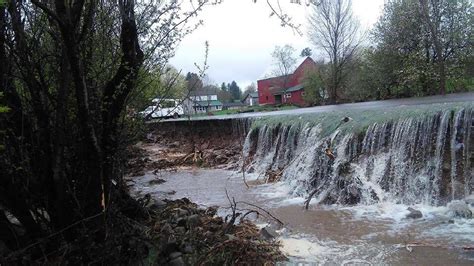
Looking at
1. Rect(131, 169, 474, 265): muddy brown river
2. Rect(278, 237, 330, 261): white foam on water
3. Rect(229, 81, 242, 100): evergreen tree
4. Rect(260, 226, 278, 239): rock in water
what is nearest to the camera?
Rect(131, 169, 474, 265): muddy brown river

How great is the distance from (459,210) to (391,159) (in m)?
2.08

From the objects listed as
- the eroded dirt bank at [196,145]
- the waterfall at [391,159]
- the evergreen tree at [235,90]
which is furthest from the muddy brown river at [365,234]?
the evergreen tree at [235,90]

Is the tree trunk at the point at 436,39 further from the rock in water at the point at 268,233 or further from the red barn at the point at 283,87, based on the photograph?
the red barn at the point at 283,87

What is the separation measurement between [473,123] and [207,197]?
17.9 ft

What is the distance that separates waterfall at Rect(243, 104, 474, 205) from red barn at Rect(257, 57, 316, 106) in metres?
41.8

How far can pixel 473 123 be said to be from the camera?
7.22 m

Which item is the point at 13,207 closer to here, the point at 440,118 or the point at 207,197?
the point at 207,197

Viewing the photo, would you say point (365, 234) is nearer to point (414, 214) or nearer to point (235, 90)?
point (414, 214)

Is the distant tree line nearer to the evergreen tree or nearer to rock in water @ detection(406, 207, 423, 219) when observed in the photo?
rock in water @ detection(406, 207, 423, 219)

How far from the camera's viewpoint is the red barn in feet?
174

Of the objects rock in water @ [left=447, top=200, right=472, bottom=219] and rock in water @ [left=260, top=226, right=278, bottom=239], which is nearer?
rock in water @ [left=260, top=226, right=278, bottom=239]

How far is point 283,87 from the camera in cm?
5603

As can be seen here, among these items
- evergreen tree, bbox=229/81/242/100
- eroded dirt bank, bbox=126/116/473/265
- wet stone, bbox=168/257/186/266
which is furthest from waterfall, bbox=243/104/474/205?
evergreen tree, bbox=229/81/242/100

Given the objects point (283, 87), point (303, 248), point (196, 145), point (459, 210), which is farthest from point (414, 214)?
point (283, 87)
